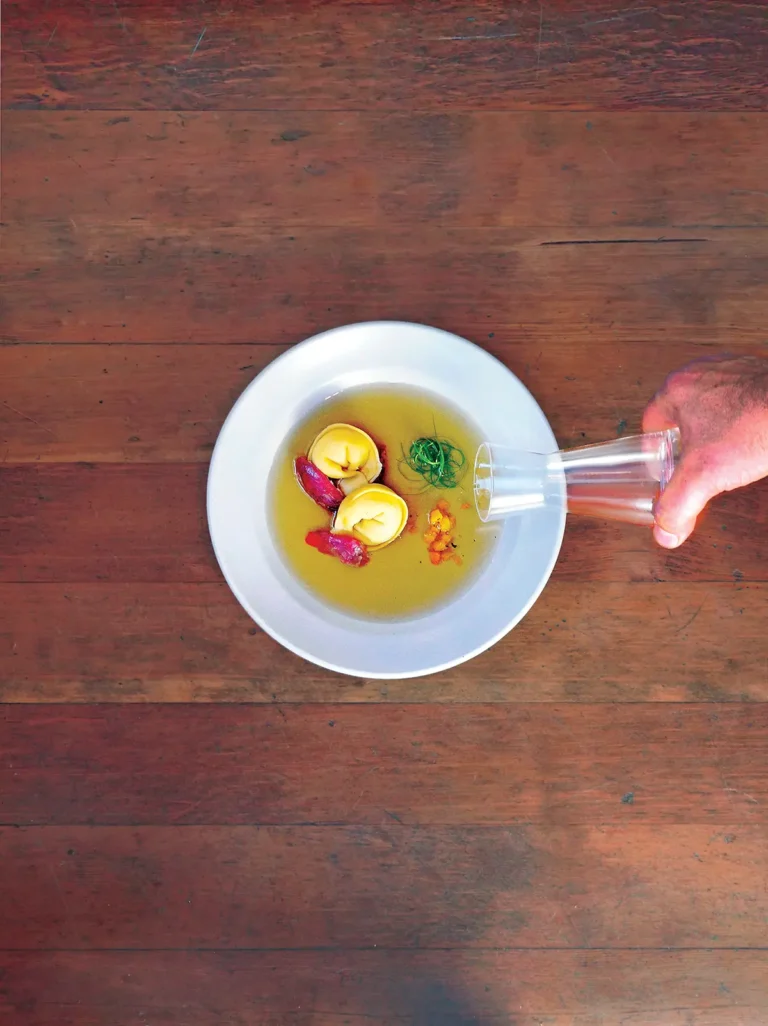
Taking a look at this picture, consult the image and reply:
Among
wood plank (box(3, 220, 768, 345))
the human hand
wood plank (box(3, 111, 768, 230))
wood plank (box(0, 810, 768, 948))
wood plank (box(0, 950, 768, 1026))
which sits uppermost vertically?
wood plank (box(3, 111, 768, 230))

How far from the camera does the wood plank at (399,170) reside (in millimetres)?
1161

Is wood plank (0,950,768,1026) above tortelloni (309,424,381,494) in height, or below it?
below

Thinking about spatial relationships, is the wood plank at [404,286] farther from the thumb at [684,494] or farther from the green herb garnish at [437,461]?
the thumb at [684,494]

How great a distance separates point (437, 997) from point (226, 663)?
0.55m

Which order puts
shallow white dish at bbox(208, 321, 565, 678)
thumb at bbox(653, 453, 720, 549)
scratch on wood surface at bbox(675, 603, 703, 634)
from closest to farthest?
thumb at bbox(653, 453, 720, 549) < shallow white dish at bbox(208, 321, 565, 678) < scratch on wood surface at bbox(675, 603, 703, 634)

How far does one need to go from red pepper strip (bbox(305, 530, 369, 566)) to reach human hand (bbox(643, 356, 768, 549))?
0.40 meters

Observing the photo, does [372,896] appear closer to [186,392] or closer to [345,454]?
[345,454]

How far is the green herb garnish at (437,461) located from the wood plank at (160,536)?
18cm

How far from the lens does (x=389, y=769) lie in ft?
3.67

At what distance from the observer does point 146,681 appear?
1130 millimetres

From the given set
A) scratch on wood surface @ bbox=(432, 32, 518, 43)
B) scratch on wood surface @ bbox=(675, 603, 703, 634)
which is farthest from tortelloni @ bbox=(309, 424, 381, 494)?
scratch on wood surface @ bbox=(432, 32, 518, 43)

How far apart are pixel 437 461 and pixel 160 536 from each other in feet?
1.35

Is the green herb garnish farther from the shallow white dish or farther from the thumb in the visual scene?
the thumb

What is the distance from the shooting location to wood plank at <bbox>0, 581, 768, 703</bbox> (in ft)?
3.69
